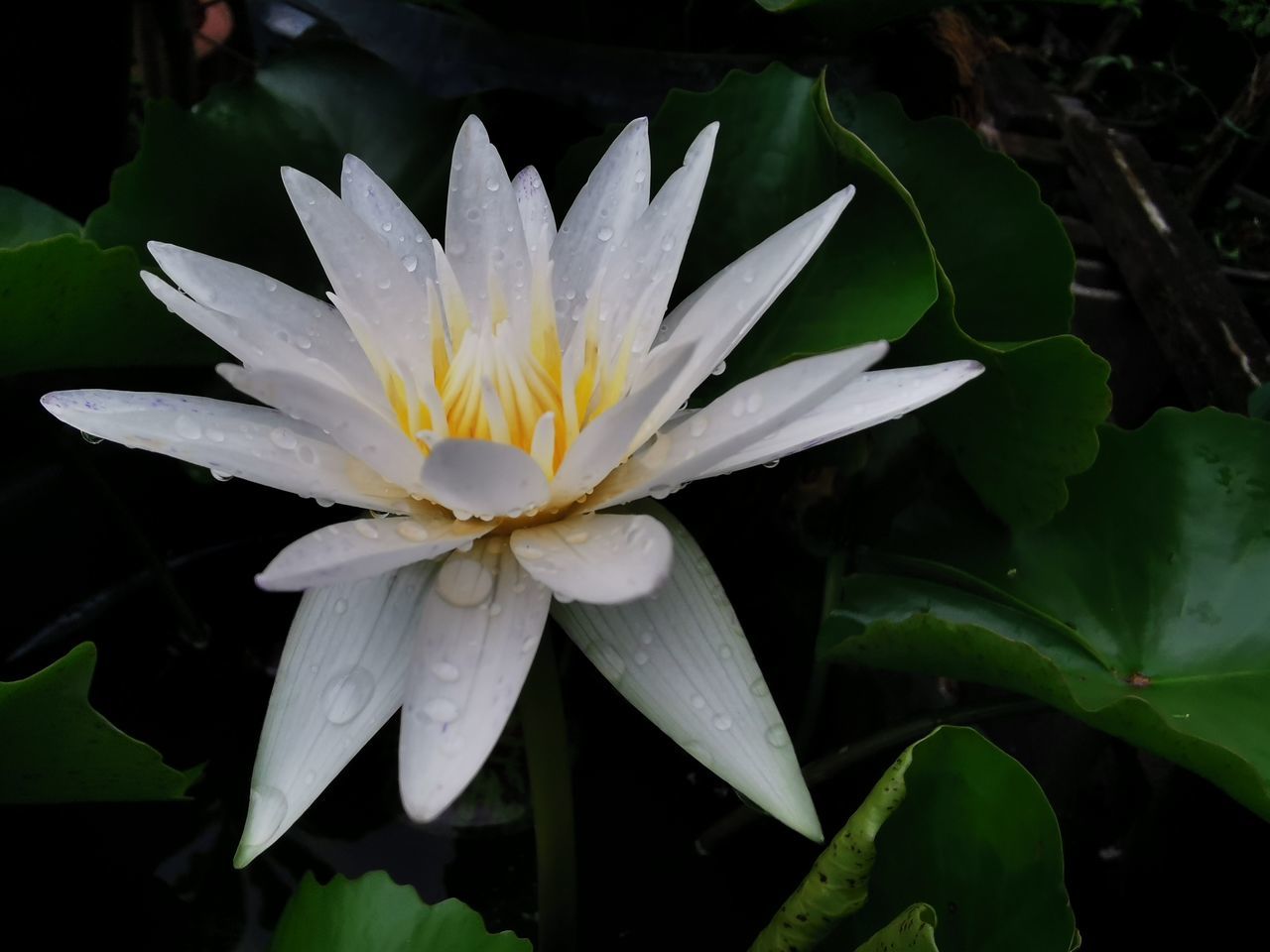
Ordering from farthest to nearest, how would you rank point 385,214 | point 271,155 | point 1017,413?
point 271,155, point 1017,413, point 385,214

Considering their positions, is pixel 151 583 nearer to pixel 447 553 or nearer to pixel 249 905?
pixel 249 905

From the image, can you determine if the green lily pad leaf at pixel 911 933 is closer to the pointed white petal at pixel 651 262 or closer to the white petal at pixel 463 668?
the white petal at pixel 463 668

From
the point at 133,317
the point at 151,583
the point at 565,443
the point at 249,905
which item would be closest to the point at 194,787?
the point at 249,905

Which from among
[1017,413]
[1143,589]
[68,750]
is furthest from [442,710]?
[1143,589]

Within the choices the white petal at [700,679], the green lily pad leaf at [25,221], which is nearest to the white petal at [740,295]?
the white petal at [700,679]

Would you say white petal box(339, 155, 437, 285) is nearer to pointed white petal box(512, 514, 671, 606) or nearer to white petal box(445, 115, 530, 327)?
white petal box(445, 115, 530, 327)

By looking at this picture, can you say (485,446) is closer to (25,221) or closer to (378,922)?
(378,922)
